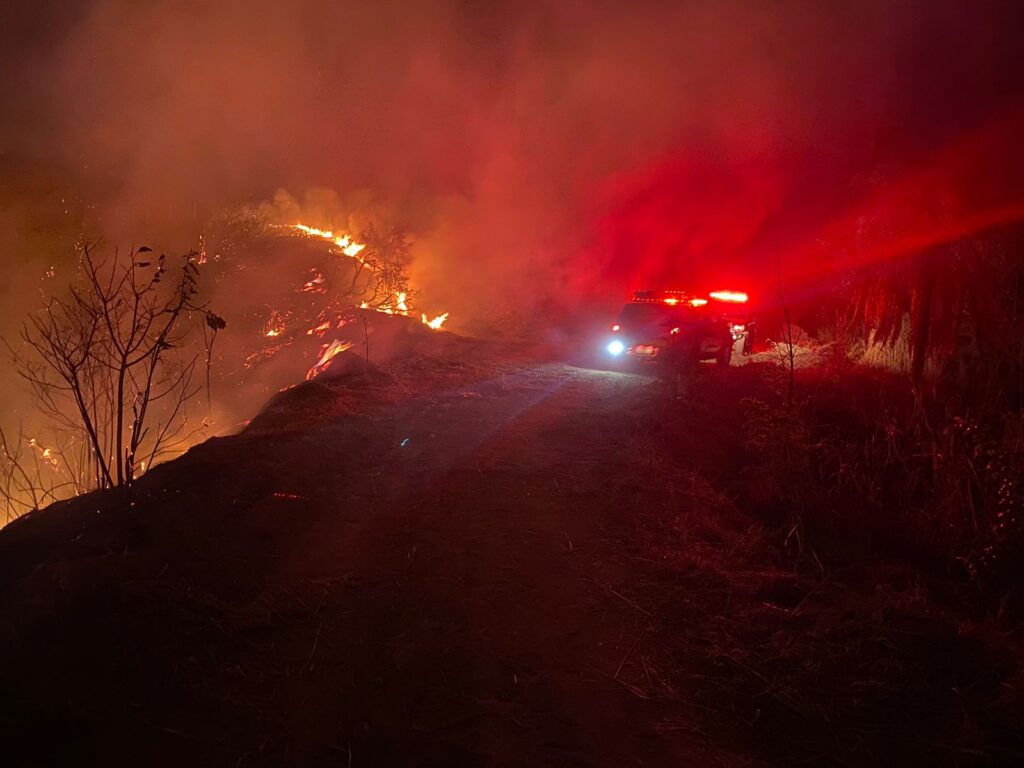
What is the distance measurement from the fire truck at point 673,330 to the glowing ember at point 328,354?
5.79 m

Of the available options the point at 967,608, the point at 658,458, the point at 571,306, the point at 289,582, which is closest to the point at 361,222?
the point at 571,306

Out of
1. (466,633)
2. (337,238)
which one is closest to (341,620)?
(466,633)

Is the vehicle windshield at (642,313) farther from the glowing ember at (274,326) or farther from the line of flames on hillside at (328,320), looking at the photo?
the glowing ember at (274,326)

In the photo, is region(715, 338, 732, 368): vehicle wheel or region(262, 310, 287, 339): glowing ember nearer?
region(715, 338, 732, 368): vehicle wheel

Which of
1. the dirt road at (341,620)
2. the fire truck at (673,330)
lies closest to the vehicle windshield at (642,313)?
the fire truck at (673,330)

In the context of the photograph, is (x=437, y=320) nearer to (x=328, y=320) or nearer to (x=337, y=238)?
(x=337, y=238)

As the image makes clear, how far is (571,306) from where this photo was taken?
931 inches

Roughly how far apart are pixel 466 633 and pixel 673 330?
35.9ft

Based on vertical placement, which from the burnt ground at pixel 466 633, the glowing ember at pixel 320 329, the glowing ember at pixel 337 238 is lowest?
the burnt ground at pixel 466 633

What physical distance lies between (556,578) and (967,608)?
2722 mm

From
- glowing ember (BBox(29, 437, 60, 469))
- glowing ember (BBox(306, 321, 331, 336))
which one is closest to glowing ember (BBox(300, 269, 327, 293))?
glowing ember (BBox(306, 321, 331, 336))

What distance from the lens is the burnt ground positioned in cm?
290

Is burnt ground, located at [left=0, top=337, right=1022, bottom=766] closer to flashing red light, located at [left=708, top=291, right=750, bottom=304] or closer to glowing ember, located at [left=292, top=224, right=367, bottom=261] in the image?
flashing red light, located at [left=708, top=291, right=750, bottom=304]

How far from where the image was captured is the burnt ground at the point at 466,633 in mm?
2898
